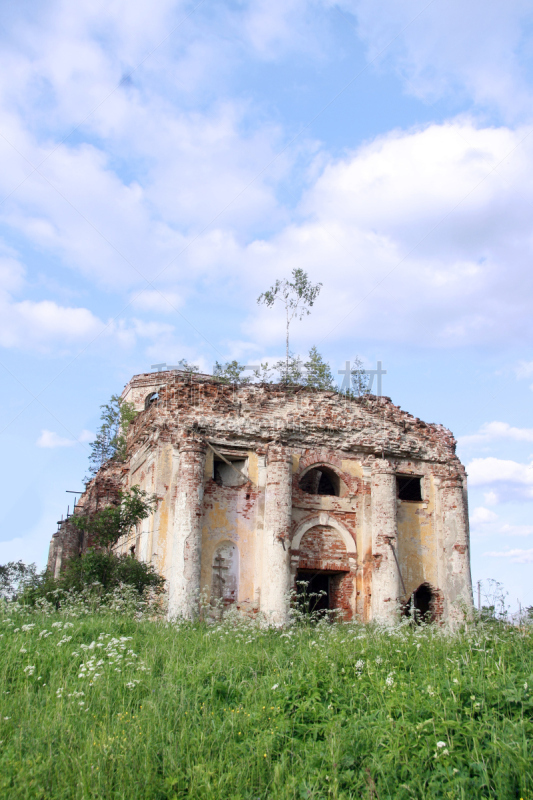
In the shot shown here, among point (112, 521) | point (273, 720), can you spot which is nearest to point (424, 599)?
point (112, 521)

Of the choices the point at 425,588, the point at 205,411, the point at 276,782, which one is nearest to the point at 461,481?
the point at 425,588

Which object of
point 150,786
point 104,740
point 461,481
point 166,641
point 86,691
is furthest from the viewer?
point 461,481

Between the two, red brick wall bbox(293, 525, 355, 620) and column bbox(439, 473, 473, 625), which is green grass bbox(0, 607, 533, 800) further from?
column bbox(439, 473, 473, 625)

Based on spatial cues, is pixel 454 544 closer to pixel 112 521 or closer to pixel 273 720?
pixel 112 521

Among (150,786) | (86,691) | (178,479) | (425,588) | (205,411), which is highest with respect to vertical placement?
(205,411)

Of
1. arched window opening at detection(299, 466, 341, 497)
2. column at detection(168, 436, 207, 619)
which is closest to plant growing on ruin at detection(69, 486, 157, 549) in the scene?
column at detection(168, 436, 207, 619)

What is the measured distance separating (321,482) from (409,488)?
Result: 7.33 ft

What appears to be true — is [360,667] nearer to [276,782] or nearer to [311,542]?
[276,782]

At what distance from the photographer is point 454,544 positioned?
1489cm

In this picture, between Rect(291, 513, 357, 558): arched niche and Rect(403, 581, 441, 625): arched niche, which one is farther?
Rect(403, 581, 441, 625): arched niche

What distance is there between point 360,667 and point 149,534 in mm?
8801

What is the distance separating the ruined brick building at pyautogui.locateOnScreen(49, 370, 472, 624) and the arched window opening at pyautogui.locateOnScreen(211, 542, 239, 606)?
0.02 metres

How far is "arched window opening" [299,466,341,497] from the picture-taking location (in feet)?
49.5

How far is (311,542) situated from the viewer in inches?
562
